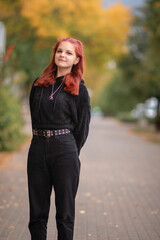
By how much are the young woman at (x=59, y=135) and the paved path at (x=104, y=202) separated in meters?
1.37

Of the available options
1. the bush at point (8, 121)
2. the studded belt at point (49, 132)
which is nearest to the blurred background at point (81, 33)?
the bush at point (8, 121)

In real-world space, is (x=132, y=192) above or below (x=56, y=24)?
below

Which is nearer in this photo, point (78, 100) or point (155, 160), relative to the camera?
point (78, 100)

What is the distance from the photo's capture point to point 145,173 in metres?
10.6

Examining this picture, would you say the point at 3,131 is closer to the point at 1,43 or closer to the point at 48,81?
the point at 1,43

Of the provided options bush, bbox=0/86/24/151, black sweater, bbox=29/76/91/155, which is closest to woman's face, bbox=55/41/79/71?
black sweater, bbox=29/76/91/155

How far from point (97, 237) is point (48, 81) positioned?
2.28 metres

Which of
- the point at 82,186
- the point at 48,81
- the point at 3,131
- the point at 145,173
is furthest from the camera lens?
the point at 3,131

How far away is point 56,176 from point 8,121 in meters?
9.79

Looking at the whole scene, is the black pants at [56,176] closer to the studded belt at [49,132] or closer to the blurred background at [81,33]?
the studded belt at [49,132]

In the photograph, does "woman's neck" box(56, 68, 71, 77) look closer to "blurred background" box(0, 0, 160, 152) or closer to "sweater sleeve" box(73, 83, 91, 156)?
"sweater sleeve" box(73, 83, 91, 156)

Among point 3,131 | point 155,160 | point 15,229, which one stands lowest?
point 155,160

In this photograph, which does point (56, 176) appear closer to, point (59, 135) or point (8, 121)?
point (59, 135)

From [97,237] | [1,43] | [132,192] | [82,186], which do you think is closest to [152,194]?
[132,192]
